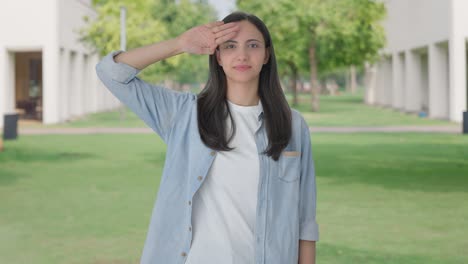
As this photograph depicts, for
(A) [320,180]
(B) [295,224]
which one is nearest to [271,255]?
(B) [295,224]

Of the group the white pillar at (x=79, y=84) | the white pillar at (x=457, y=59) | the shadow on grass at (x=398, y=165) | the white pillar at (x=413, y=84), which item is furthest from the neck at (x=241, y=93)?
the white pillar at (x=413, y=84)

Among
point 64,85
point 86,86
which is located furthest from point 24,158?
point 86,86

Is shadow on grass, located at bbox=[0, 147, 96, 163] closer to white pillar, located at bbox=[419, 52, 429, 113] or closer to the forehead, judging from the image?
the forehead

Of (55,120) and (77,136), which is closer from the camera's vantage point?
(77,136)

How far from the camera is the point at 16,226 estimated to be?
9.62 metres

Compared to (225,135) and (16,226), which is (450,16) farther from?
(225,135)

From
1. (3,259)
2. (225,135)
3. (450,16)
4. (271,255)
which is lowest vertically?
(3,259)

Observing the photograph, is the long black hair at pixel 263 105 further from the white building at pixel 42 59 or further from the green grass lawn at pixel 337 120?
the white building at pixel 42 59

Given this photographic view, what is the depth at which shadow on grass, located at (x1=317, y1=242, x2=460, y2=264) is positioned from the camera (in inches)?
302

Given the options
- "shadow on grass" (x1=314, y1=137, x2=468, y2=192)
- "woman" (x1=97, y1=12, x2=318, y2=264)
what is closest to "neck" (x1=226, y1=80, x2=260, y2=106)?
"woman" (x1=97, y1=12, x2=318, y2=264)

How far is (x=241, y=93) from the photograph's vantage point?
10.6ft

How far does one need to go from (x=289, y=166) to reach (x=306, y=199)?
19 centimetres

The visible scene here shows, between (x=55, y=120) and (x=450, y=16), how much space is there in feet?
55.2

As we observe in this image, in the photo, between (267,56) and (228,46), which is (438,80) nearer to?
(267,56)
